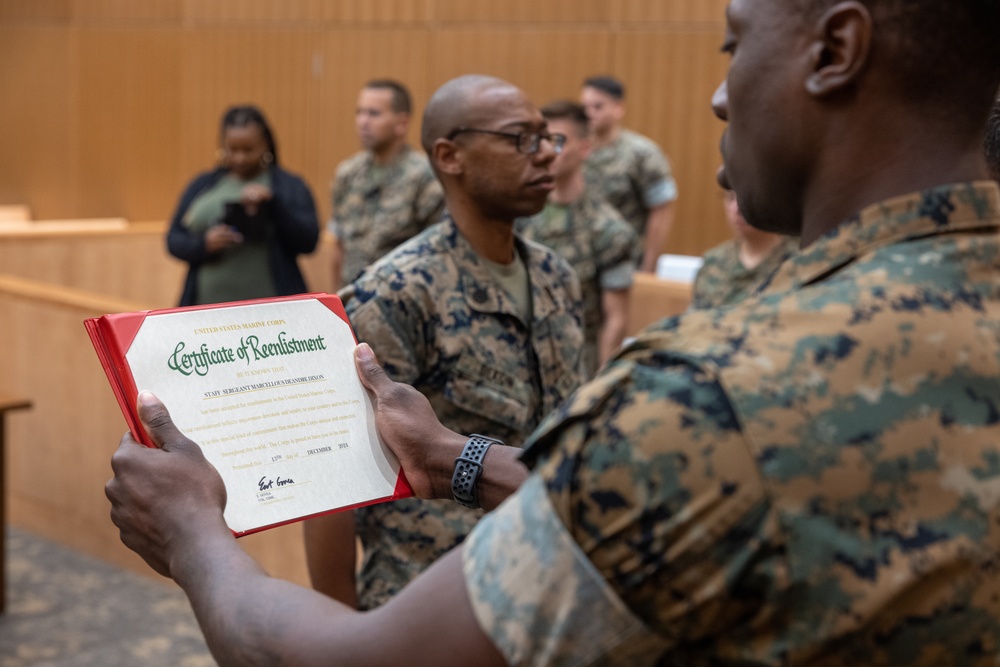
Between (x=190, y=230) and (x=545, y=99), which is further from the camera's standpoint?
(x=545, y=99)

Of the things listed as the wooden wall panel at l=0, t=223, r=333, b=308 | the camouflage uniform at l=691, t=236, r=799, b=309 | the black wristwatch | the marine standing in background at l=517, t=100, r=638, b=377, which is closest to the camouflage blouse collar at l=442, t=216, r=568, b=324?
the black wristwatch

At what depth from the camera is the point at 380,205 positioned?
570 centimetres

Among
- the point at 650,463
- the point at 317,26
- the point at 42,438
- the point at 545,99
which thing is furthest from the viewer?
the point at 317,26

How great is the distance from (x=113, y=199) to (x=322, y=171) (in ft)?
7.36

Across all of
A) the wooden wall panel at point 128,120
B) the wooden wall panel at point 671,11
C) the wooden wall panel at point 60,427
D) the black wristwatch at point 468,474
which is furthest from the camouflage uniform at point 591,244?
the wooden wall panel at point 128,120

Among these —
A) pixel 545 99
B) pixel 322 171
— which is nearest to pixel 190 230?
pixel 545 99

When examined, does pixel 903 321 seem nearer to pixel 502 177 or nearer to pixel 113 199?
pixel 502 177

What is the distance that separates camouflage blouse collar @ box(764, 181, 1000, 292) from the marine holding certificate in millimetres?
3877

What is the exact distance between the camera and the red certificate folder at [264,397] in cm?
125

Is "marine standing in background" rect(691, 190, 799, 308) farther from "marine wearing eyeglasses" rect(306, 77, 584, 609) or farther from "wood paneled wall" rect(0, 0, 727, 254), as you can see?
"wood paneled wall" rect(0, 0, 727, 254)

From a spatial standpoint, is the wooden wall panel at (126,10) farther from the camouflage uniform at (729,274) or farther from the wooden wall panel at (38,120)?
the camouflage uniform at (729,274)

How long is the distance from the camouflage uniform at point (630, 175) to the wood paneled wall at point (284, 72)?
112 cm

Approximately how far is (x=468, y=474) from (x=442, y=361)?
2.31 feet

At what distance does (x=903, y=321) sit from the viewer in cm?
81
